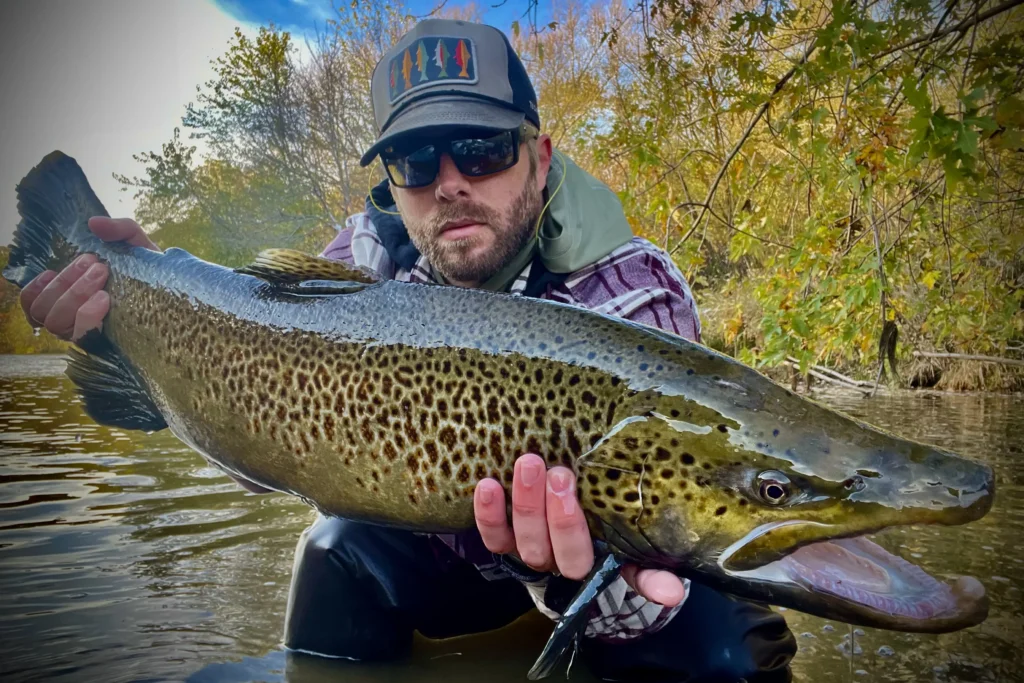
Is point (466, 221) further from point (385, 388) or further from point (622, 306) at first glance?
point (385, 388)

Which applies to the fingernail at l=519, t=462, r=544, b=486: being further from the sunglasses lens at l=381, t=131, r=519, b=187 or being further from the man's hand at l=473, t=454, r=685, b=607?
the sunglasses lens at l=381, t=131, r=519, b=187

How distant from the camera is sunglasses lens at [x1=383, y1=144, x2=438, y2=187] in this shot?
8.63 feet

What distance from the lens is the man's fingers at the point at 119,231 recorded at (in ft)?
8.21

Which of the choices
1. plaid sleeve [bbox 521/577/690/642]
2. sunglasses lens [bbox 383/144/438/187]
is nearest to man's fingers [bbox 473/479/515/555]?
plaid sleeve [bbox 521/577/690/642]

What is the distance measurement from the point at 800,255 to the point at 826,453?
406 centimetres

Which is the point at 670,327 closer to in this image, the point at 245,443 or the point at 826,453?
the point at 826,453

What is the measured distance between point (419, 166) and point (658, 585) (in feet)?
5.60

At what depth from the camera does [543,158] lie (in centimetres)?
302

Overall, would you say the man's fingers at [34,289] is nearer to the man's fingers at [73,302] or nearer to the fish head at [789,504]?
the man's fingers at [73,302]

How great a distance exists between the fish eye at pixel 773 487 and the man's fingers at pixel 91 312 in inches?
85.8

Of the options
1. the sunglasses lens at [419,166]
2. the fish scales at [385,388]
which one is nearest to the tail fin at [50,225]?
the fish scales at [385,388]

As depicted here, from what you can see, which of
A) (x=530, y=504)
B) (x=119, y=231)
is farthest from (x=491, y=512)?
(x=119, y=231)

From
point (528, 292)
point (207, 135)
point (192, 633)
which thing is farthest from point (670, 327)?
point (207, 135)

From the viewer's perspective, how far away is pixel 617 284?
252cm
